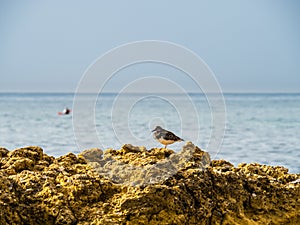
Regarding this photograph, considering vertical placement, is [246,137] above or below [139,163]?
below

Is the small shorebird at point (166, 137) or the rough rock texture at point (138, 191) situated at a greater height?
the small shorebird at point (166, 137)

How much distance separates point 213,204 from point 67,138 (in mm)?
10154

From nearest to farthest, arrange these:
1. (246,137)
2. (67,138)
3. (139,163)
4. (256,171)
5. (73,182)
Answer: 1. (73,182)
2. (139,163)
3. (256,171)
4. (67,138)
5. (246,137)

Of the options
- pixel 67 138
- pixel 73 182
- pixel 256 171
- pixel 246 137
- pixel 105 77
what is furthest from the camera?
pixel 246 137

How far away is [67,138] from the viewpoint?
44.3 feet

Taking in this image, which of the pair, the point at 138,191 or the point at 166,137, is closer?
the point at 138,191

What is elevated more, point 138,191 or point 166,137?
point 166,137

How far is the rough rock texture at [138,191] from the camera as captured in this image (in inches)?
136

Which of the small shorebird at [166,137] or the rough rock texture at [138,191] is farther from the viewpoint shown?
the small shorebird at [166,137]

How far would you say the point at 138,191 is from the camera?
3.55m

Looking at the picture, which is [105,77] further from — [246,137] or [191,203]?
[246,137]

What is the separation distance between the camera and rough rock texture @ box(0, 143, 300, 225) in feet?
11.3

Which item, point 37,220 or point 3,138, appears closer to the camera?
point 37,220

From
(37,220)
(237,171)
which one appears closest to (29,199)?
(37,220)
